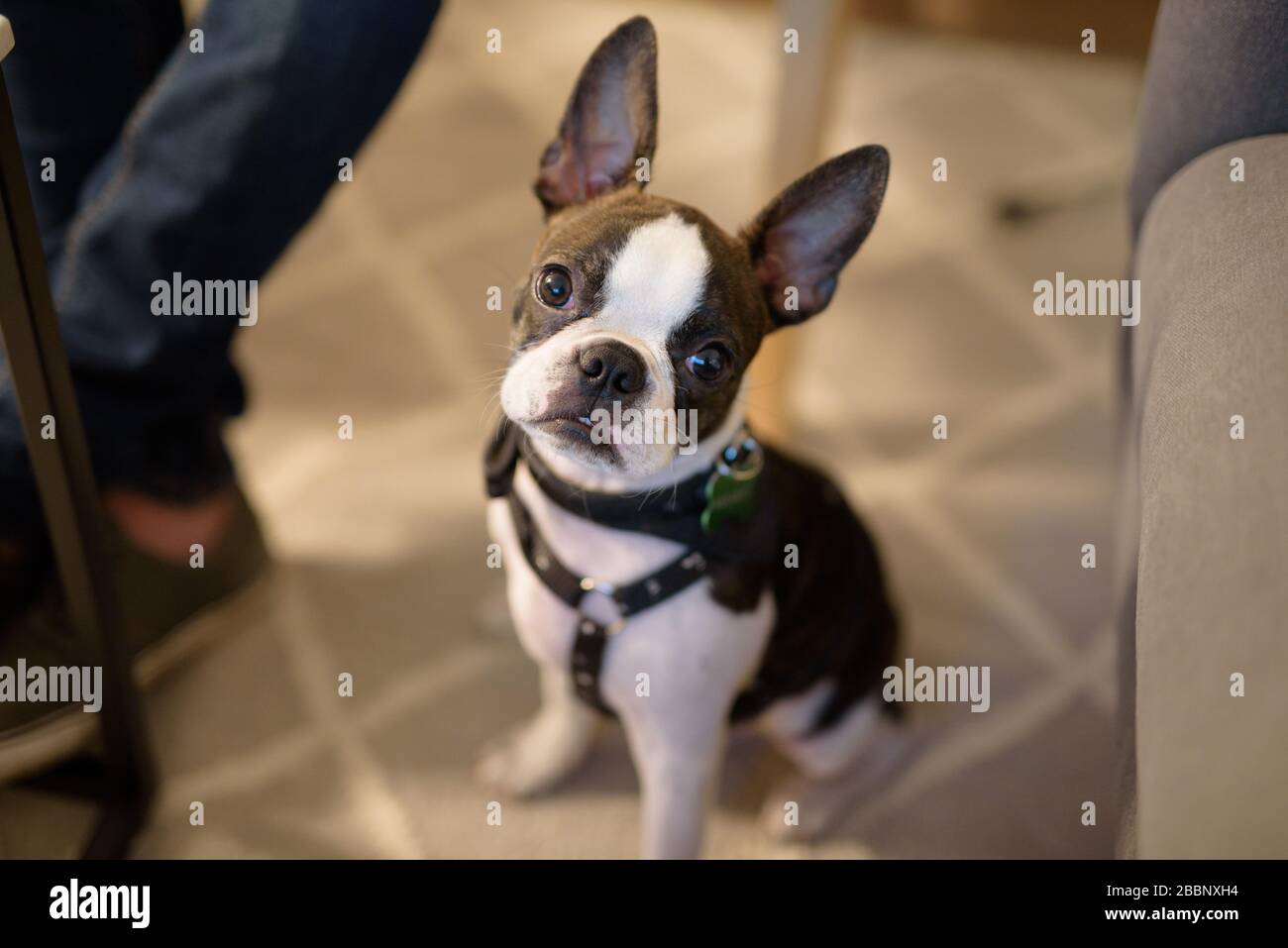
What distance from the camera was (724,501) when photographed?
3.56 ft

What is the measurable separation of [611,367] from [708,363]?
10 centimetres

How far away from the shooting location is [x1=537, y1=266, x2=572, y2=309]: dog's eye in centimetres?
102

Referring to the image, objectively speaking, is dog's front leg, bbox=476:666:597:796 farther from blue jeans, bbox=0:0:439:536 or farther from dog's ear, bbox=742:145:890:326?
dog's ear, bbox=742:145:890:326

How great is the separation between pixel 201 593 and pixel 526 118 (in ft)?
4.19

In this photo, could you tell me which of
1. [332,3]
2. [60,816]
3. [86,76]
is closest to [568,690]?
[60,816]

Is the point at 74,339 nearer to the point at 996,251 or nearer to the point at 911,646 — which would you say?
the point at 911,646

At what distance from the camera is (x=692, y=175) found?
2365 mm

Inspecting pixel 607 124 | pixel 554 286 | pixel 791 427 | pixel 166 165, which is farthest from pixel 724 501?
pixel 791 427

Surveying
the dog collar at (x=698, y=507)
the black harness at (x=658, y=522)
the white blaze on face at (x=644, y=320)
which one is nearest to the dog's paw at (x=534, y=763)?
Answer: the black harness at (x=658, y=522)

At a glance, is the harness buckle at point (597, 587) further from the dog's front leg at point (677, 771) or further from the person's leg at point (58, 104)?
the person's leg at point (58, 104)

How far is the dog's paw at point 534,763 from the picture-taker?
1.52 meters

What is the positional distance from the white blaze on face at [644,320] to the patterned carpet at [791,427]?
0.57 m

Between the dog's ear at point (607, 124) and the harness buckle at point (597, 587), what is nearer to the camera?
the dog's ear at point (607, 124)

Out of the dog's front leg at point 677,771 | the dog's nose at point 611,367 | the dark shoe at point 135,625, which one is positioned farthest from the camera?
the dark shoe at point 135,625
